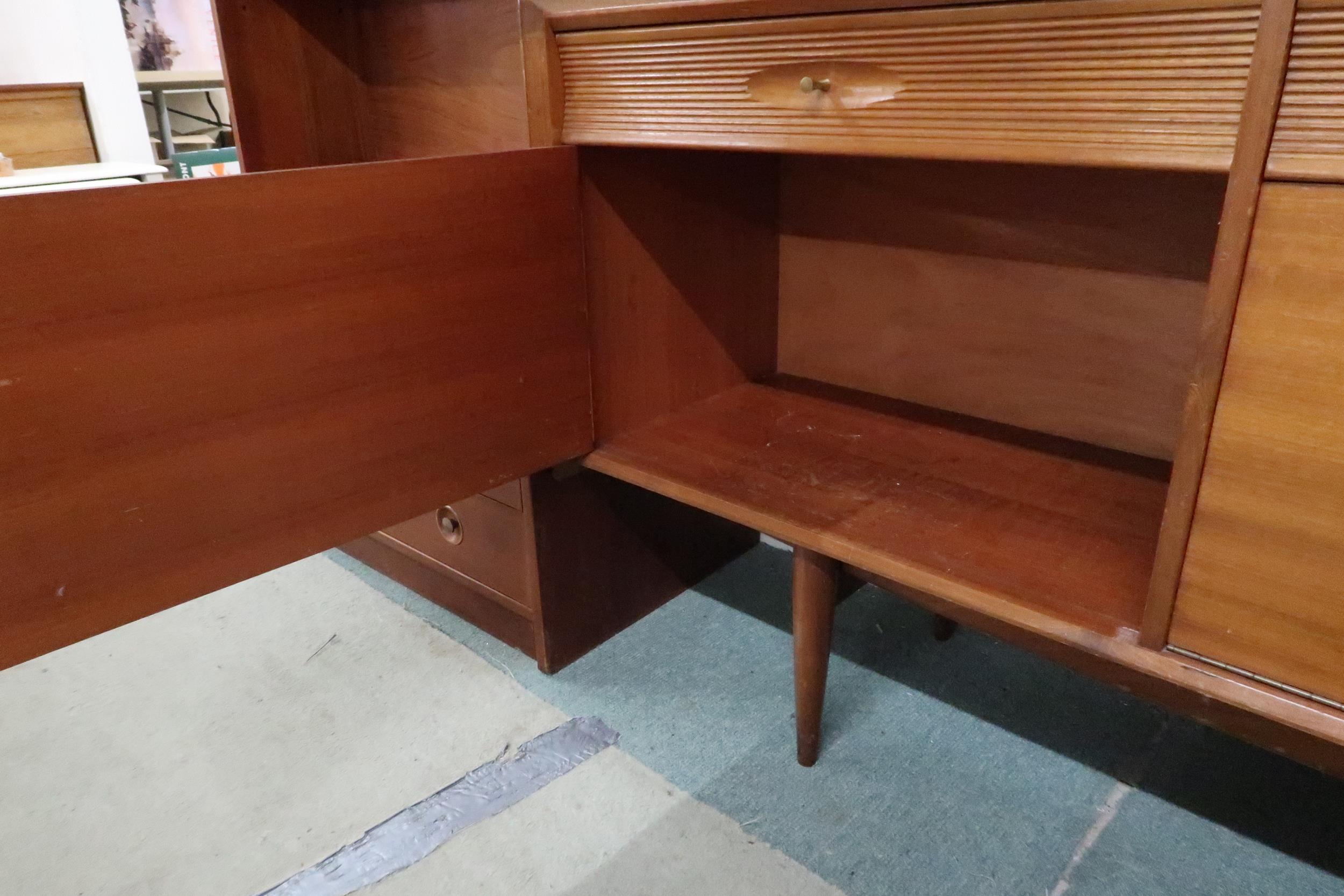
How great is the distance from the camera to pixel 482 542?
1153 mm

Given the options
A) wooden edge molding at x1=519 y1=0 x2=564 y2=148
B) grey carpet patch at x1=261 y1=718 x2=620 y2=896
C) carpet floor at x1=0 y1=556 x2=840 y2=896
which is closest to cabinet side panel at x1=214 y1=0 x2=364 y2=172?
wooden edge molding at x1=519 y1=0 x2=564 y2=148

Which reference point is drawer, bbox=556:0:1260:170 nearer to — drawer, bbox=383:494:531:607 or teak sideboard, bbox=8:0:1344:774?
teak sideboard, bbox=8:0:1344:774

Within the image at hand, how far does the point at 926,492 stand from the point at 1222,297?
0.39 meters

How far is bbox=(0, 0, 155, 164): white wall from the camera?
2.01 meters

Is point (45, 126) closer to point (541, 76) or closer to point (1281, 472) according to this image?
point (541, 76)

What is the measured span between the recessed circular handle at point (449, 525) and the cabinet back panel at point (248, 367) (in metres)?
0.33

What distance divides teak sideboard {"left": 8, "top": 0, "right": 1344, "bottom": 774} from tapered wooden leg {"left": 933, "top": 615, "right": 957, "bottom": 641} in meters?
0.27

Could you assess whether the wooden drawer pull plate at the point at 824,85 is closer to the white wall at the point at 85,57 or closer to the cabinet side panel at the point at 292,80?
the cabinet side panel at the point at 292,80

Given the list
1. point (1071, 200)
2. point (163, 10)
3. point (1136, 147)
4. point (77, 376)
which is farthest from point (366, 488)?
point (163, 10)

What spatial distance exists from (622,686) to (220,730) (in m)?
0.47

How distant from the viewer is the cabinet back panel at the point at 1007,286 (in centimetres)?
91

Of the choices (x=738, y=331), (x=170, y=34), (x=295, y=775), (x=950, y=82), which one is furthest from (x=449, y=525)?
(x=170, y=34)

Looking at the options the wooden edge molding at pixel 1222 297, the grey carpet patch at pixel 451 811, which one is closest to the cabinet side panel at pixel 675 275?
the grey carpet patch at pixel 451 811

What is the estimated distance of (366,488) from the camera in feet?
2.47
